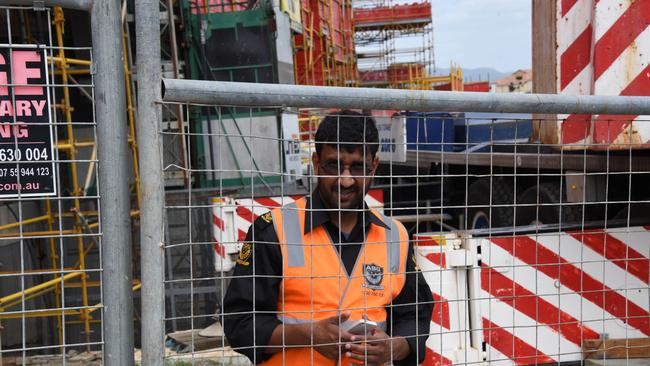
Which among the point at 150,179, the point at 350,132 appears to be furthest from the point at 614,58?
the point at 150,179

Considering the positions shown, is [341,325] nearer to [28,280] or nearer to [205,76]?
[28,280]

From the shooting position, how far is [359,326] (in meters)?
A: 2.39

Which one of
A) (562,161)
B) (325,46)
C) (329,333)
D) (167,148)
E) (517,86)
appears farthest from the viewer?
(517,86)

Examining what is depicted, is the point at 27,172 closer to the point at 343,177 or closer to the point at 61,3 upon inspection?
the point at 61,3

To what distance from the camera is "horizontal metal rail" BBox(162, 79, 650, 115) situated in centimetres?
211

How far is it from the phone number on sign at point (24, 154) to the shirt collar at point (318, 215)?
2.83 feet

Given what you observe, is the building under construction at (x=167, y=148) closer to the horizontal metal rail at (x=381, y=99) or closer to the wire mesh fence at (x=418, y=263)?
the wire mesh fence at (x=418, y=263)

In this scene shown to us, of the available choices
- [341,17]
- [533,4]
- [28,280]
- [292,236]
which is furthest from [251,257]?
[341,17]

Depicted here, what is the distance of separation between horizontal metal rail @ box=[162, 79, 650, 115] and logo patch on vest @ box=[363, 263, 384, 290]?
1.86ft

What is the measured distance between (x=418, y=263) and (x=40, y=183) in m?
2.48

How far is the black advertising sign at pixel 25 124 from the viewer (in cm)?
206

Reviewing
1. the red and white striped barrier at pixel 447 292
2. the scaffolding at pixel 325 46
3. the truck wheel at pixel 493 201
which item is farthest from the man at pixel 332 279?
the scaffolding at pixel 325 46

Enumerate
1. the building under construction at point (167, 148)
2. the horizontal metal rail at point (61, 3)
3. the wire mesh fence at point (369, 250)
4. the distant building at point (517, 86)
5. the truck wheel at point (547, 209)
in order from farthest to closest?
the distant building at point (517, 86), the building under construction at point (167, 148), the truck wheel at point (547, 209), the wire mesh fence at point (369, 250), the horizontal metal rail at point (61, 3)

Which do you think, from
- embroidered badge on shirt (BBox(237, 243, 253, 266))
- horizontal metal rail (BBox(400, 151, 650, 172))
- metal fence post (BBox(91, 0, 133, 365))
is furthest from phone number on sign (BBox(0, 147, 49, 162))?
horizontal metal rail (BBox(400, 151, 650, 172))
